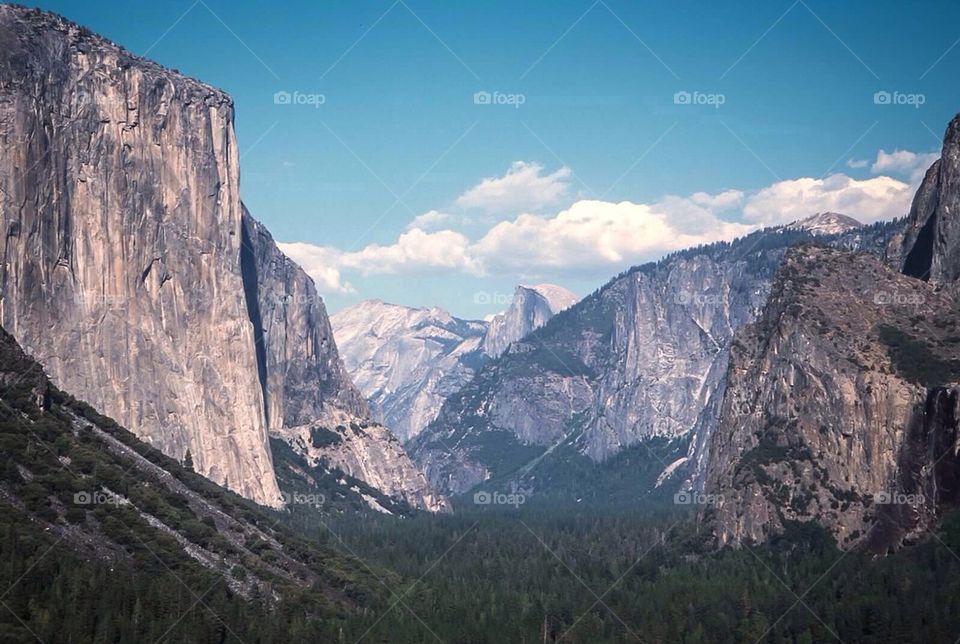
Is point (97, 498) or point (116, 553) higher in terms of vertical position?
point (97, 498)

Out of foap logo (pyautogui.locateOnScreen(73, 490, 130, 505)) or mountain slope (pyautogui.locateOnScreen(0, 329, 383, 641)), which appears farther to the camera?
foap logo (pyautogui.locateOnScreen(73, 490, 130, 505))

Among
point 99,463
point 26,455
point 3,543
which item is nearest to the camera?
point 3,543

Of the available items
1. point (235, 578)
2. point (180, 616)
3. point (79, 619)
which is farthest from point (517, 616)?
point (79, 619)

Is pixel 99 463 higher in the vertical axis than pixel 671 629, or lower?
higher

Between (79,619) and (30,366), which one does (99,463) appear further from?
(79,619)

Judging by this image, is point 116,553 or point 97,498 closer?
point 116,553
